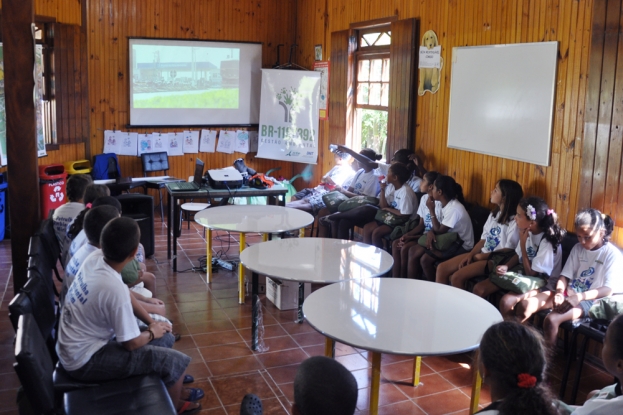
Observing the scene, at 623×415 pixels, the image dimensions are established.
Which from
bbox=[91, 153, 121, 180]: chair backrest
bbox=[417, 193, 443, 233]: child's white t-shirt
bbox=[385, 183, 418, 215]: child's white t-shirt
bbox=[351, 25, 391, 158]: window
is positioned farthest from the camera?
bbox=[91, 153, 121, 180]: chair backrest

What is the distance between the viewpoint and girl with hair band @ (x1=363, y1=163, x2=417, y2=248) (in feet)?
18.8

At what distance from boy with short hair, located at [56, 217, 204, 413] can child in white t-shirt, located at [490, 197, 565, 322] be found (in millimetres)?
2302

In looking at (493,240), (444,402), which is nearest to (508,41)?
(493,240)

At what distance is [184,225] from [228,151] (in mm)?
1517

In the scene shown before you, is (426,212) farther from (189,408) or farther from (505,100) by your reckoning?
(189,408)

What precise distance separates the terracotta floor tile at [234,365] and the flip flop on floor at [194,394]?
0.30 metres

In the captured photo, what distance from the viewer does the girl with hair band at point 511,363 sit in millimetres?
1829

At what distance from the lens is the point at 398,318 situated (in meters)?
3.01

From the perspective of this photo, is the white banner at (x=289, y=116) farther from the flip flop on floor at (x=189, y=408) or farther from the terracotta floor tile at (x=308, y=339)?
the flip flop on floor at (x=189, y=408)

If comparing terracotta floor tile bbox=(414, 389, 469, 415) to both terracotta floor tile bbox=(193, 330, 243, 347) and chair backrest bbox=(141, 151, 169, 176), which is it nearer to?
terracotta floor tile bbox=(193, 330, 243, 347)

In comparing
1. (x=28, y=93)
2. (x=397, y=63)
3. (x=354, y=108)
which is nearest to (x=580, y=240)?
(x=397, y=63)

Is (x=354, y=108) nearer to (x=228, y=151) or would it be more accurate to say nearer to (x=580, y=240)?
(x=228, y=151)

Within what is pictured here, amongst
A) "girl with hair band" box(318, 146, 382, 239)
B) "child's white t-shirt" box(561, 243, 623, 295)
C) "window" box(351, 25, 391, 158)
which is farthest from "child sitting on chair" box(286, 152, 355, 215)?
"child's white t-shirt" box(561, 243, 623, 295)

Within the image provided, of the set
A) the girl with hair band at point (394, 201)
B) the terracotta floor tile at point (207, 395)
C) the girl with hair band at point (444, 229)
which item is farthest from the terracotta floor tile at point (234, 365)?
the girl with hair band at point (394, 201)
